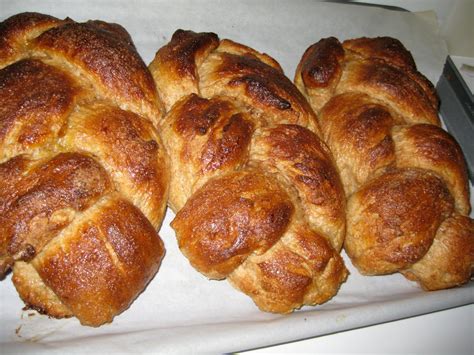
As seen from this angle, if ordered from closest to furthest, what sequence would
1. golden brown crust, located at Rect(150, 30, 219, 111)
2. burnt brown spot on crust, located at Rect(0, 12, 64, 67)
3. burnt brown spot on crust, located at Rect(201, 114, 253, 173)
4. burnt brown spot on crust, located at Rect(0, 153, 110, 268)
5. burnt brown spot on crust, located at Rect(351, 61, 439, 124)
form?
burnt brown spot on crust, located at Rect(0, 153, 110, 268) < burnt brown spot on crust, located at Rect(201, 114, 253, 173) < burnt brown spot on crust, located at Rect(0, 12, 64, 67) < golden brown crust, located at Rect(150, 30, 219, 111) < burnt brown spot on crust, located at Rect(351, 61, 439, 124)

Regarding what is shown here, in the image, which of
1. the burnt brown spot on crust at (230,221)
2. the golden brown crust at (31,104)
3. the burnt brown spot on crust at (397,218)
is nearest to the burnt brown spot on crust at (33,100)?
the golden brown crust at (31,104)

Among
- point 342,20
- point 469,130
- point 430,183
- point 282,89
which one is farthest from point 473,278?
point 342,20

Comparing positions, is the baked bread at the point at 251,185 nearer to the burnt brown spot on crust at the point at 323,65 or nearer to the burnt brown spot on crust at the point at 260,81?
the burnt brown spot on crust at the point at 260,81

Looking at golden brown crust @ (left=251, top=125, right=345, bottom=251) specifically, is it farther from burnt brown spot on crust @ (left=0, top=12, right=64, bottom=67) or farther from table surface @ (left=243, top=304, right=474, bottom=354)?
burnt brown spot on crust @ (left=0, top=12, right=64, bottom=67)

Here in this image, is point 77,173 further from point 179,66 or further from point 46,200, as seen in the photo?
point 179,66

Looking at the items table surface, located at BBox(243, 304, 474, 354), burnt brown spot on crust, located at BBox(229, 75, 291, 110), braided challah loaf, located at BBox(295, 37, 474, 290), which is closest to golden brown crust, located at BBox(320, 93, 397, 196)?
braided challah loaf, located at BBox(295, 37, 474, 290)

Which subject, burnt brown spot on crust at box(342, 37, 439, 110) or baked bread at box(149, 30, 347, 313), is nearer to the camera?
baked bread at box(149, 30, 347, 313)

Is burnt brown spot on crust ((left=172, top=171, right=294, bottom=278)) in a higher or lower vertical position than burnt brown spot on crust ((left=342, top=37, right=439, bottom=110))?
lower

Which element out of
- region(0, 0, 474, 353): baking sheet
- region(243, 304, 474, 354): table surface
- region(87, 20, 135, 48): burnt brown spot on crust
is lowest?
region(243, 304, 474, 354): table surface
